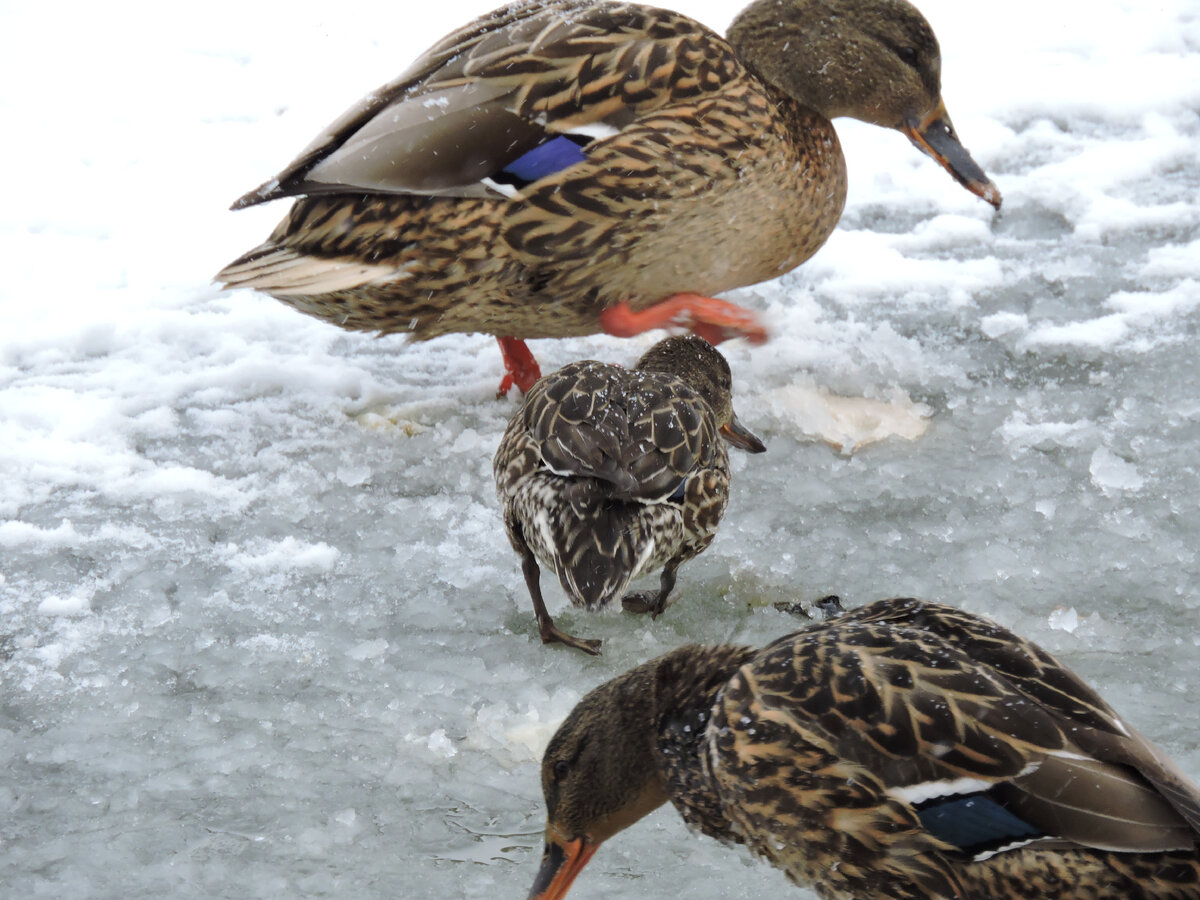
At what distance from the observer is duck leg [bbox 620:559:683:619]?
11.0 feet

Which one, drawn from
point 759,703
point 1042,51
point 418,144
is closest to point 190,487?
point 418,144

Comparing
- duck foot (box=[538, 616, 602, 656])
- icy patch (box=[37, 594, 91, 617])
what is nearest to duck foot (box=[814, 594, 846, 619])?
duck foot (box=[538, 616, 602, 656])

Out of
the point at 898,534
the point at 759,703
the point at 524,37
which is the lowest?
the point at 898,534

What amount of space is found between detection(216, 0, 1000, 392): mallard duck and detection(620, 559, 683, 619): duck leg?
0.94 m

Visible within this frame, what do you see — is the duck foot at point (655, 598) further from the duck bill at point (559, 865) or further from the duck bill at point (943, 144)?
the duck bill at point (943, 144)

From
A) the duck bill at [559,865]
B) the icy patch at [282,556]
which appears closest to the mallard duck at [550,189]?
the icy patch at [282,556]

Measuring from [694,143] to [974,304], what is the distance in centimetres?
133

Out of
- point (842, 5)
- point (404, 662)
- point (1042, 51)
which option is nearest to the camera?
point (404, 662)

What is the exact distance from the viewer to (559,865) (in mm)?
2500

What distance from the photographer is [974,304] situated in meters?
4.60

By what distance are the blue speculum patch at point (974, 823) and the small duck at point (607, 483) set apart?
3.17 ft

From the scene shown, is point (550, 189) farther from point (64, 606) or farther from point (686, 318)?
point (64, 606)

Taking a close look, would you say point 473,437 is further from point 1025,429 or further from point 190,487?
point 1025,429

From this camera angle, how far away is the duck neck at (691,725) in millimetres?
2613
